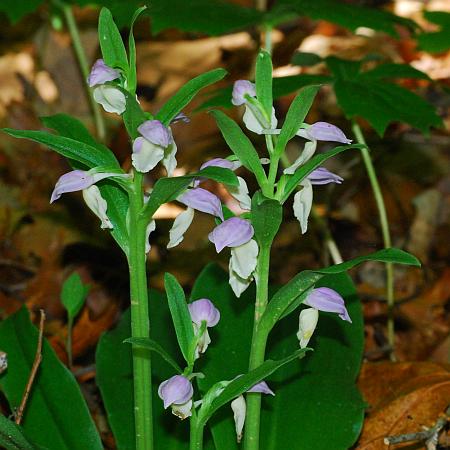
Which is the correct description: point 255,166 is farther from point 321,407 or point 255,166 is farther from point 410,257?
point 321,407

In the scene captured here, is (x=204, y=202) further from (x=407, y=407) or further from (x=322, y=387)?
(x=407, y=407)

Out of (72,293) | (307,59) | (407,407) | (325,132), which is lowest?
(407,407)

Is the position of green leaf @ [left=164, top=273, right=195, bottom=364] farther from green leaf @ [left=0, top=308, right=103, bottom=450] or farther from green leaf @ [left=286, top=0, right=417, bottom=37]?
green leaf @ [left=286, top=0, right=417, bottom=37]

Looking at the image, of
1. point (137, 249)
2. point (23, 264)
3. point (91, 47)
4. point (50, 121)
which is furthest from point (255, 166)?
point (91, 47)

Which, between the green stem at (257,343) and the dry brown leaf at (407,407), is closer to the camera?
the green stem at (257,343)

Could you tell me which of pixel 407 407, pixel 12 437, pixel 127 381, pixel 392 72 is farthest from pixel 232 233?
pixel 392 72

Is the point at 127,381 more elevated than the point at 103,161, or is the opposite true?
the point at 103,161

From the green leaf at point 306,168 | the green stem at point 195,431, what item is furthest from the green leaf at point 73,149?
the green stem at point 195,431

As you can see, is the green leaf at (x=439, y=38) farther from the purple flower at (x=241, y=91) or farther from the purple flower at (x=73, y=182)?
the purple flower at (x=73, y=182)
